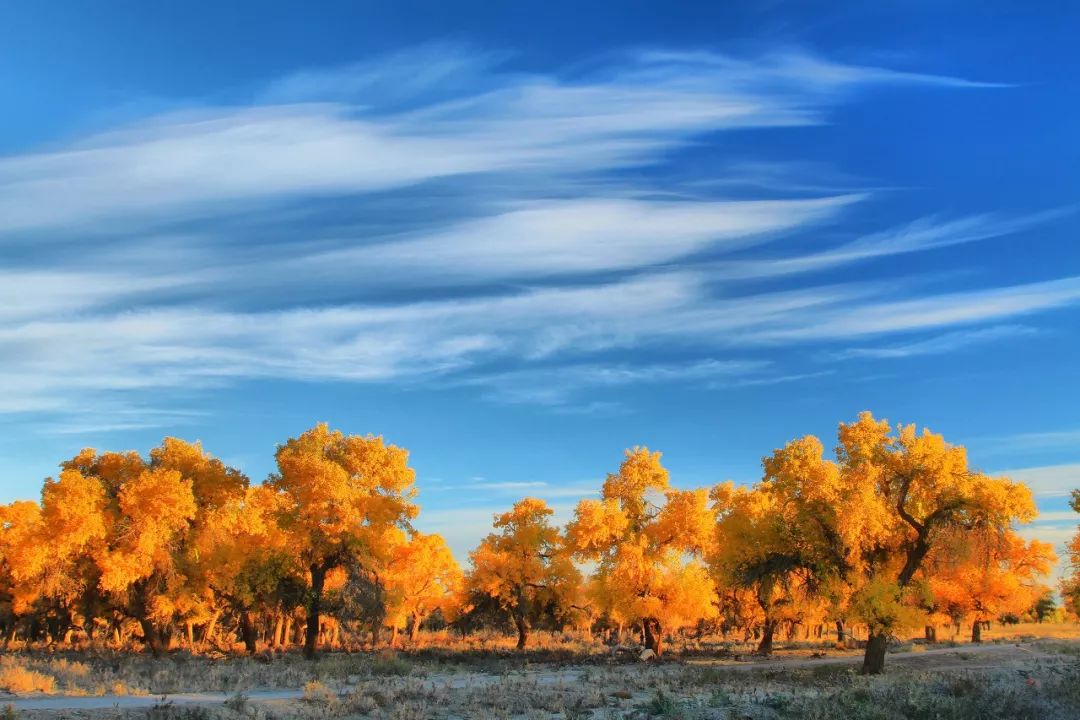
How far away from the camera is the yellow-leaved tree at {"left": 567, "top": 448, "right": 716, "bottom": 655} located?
136ft

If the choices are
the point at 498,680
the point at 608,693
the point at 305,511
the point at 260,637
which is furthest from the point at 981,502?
the point at 260,637

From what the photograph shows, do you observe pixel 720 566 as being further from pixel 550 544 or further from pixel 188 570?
pixel 188 570

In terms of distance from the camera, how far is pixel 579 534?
4331 cm

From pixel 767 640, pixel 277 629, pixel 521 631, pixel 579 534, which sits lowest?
pixel 277 629

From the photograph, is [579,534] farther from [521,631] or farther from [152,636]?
[152,636]

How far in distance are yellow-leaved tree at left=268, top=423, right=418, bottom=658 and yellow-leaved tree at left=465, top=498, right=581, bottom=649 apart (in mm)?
12424

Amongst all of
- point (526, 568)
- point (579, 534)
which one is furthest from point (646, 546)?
point (526, 568)

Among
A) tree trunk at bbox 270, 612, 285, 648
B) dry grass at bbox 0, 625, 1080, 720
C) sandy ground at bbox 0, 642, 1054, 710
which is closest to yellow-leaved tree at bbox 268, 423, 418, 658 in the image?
dry grass at bbox 0, 625, 1080, 720

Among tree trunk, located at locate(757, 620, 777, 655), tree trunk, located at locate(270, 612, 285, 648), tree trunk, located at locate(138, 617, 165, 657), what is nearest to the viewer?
tree trunk, located at locate(138, 617, 165, 657)

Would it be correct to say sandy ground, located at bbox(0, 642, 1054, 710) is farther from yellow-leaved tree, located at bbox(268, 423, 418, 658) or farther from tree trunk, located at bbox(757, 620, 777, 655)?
yellow-leaved tree, located at bbox(268, 423, 418, 658)

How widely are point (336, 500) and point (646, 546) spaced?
623 inches

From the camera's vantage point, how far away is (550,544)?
52.5 m

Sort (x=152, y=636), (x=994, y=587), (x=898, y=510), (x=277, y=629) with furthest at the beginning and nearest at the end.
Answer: (x=994, y=587) < (x=277, y=629) < (x=152, y=636) < (x=898, y=510)

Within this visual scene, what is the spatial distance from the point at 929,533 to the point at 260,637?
59.7 m
